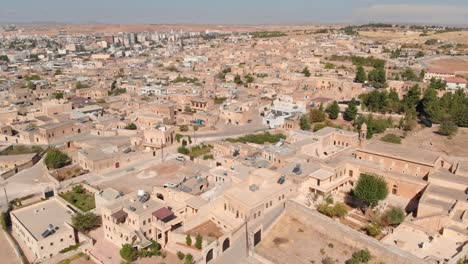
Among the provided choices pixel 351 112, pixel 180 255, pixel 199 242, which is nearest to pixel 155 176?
pixel 180 255

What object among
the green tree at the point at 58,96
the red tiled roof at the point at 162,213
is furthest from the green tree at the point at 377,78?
the red tiled roof at the point at 162,213

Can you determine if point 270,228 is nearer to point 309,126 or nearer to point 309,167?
point 309,167

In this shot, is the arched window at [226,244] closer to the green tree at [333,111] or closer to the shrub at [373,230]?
the shrub at [373,230]

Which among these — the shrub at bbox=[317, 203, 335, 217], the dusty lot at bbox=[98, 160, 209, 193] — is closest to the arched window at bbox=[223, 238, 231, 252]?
the shrub at bbox=[317, 203, 335, 217]

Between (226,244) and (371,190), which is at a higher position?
(371,190)

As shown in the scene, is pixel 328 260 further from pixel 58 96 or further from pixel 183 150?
pixel 58 96

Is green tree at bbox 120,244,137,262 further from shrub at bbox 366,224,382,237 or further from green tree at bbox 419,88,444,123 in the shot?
green tree at bbox 419,88,444,123
